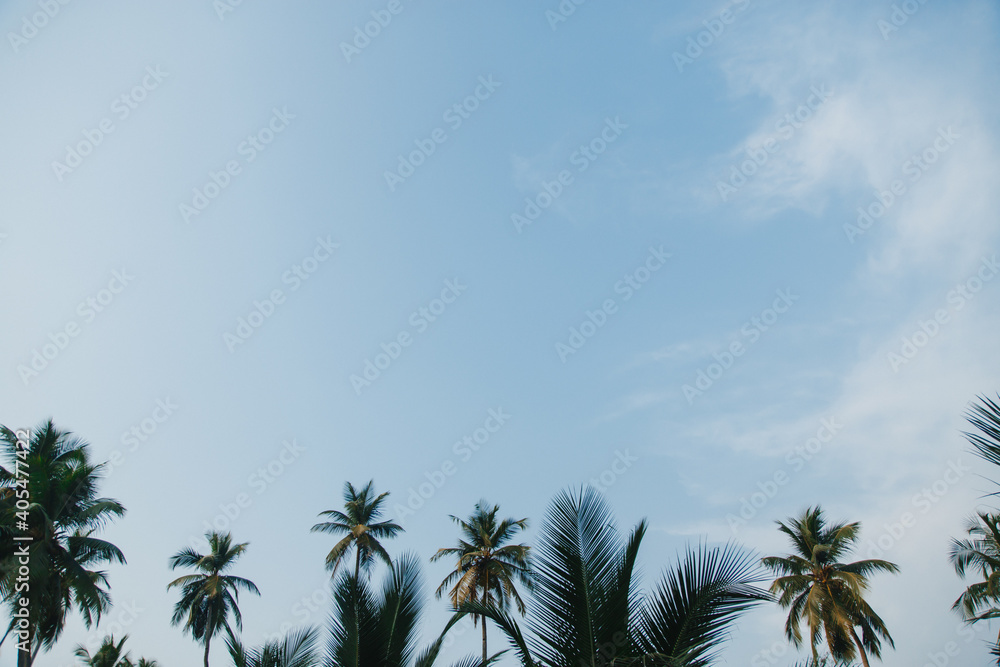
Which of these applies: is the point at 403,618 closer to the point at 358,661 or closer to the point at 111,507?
the point at 358,661

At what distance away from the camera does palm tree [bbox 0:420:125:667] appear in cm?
1914

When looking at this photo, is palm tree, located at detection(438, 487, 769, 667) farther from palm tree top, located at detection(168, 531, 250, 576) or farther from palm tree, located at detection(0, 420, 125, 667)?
palm tree top, located at detection(168, 531, 250, 576)

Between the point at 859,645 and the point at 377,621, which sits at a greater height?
the point at 859,645

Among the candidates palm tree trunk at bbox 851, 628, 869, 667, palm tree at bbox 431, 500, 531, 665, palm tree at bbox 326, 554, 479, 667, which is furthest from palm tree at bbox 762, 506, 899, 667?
palm tree at bbox 326, 554, 479, 667

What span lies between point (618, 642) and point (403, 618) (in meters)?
3.95

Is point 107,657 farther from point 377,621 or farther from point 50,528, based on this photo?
point 377,621

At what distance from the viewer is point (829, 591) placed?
→ 30453 mm

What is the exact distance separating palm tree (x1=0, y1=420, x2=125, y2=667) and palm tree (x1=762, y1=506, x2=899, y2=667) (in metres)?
29.3

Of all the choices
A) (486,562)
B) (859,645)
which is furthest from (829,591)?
(486,562)

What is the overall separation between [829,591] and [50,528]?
33283 millimetres

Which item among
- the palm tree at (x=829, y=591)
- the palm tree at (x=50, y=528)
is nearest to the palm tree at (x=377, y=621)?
the palm tree at (x=50, y=528)

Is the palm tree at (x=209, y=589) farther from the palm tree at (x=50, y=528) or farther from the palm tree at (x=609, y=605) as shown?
the palm tree at (x=609, y=605)

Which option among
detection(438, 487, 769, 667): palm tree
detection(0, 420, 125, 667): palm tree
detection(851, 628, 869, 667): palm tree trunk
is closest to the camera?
detection(438, 487, 769, 667): palm tree

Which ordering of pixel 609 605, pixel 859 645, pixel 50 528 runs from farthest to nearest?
1. pixel 859 645
2. pixel 50 528
3. pixel 609 605
